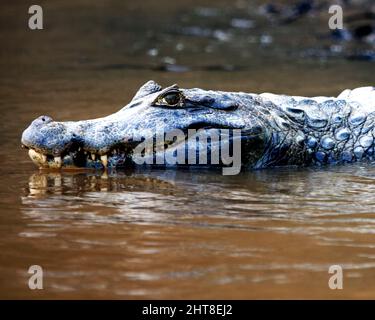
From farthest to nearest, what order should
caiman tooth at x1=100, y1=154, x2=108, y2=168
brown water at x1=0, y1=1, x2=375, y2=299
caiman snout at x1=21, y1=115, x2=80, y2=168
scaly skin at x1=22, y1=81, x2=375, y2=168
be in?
caiman tooth at x1=100, y1=154, x2=108, y2=168 < scaly skin at x1=22, y1=81, x2=375, y2=168 < caiman snout at x1=21, y1=115, x2=80, y2=168 < brown water at x1=0, y1=1, x2=375, y2=299

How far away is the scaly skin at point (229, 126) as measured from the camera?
6.15 meters

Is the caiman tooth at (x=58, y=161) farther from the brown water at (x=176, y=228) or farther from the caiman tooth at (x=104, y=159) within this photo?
the caiman tooth at (x=104, y=159)

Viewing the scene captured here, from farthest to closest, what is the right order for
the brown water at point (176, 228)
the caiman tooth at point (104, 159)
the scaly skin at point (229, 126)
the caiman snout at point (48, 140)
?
the caiman tooth at point (104, 159), the scaly skin at point (229, 126), the caiman snout at point (48, 140), the brown water at point (176, 228)

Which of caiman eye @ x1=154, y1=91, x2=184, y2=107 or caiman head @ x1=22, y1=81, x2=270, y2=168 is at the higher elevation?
caiman eye @ x1=154, y1=91, x2=184, y2=107

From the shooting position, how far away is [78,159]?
20.4ft

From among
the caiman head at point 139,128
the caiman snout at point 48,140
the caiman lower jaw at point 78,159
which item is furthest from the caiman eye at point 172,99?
the caiman snout at point 48,140

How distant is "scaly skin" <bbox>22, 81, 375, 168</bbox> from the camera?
242 inches

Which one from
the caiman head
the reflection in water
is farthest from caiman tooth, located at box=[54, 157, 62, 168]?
the reflection in water

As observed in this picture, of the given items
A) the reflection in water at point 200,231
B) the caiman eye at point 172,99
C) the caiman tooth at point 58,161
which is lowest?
the reflection in water at point 200,231

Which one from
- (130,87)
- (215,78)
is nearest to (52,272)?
(130,87)

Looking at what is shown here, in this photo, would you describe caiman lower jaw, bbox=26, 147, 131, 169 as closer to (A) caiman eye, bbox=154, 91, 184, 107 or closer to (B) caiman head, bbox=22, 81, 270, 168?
(B) caiman head, bbox=22, 81, 270, 168

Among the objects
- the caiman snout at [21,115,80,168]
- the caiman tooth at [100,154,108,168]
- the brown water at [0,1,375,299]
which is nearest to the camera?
the brown water at [0,1,375,299]

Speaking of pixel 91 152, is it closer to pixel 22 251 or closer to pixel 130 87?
pixel 22 251

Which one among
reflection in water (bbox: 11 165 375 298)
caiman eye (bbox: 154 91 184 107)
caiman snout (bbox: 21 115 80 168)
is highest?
caiman eye (bbox: 154 91 184 107)
